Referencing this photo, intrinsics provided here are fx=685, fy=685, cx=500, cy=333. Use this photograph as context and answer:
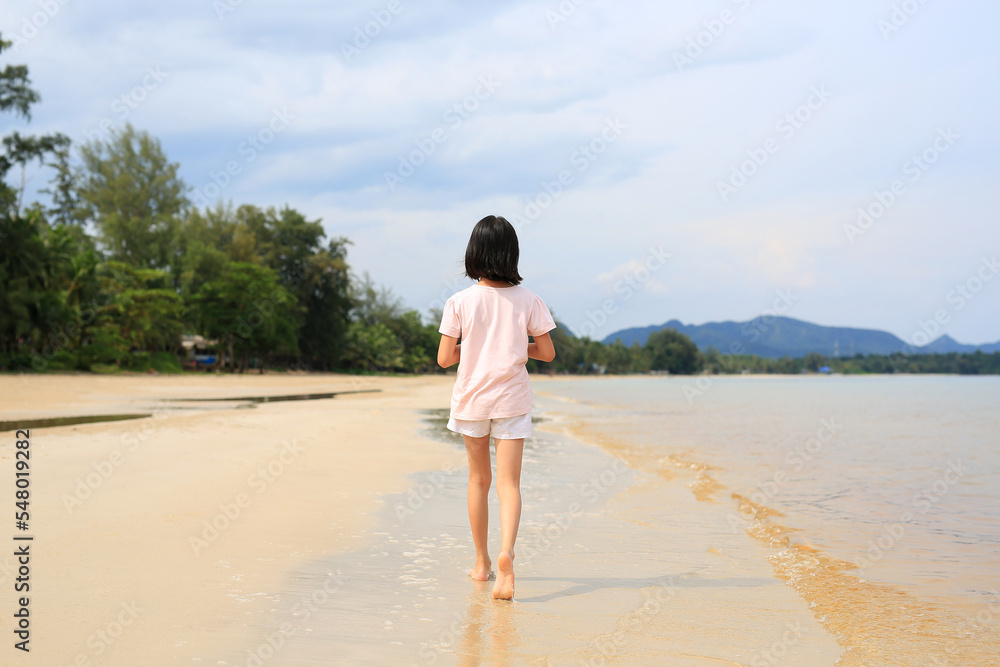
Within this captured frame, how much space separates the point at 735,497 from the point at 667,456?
365 centimetres

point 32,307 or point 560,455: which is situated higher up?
point 32,307

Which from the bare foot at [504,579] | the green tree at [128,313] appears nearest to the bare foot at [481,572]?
the bare foot at [504,579]

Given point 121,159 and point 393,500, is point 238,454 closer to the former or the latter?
point 393,500

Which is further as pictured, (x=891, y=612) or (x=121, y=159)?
(x=121, y=159)

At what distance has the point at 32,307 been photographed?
1228 inches

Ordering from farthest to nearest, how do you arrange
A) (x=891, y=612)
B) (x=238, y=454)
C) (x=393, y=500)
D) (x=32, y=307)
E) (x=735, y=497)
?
(x=32, y=307), (x=238, y=454), (x=735, y=497), (x=393, y=500), (x=891, y=612)

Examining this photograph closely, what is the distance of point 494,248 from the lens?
11.2 feet

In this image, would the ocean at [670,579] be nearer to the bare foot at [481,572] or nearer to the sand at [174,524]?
the bare foot at [481,572]

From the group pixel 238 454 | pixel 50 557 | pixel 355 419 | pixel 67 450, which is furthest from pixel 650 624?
pixel 355 419

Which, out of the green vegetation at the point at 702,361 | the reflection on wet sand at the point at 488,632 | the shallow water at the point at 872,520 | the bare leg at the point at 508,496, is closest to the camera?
the reflection on wet sand at the point at 488,632

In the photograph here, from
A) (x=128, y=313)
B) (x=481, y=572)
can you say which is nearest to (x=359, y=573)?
(x=481, y=572)

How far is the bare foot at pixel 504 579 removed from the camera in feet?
10.7

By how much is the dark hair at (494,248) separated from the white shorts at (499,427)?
0.72m

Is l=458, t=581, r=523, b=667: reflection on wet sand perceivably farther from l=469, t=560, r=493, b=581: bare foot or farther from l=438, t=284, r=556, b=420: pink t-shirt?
l=438, t=284, r=556, b=420: pink t-shirt
